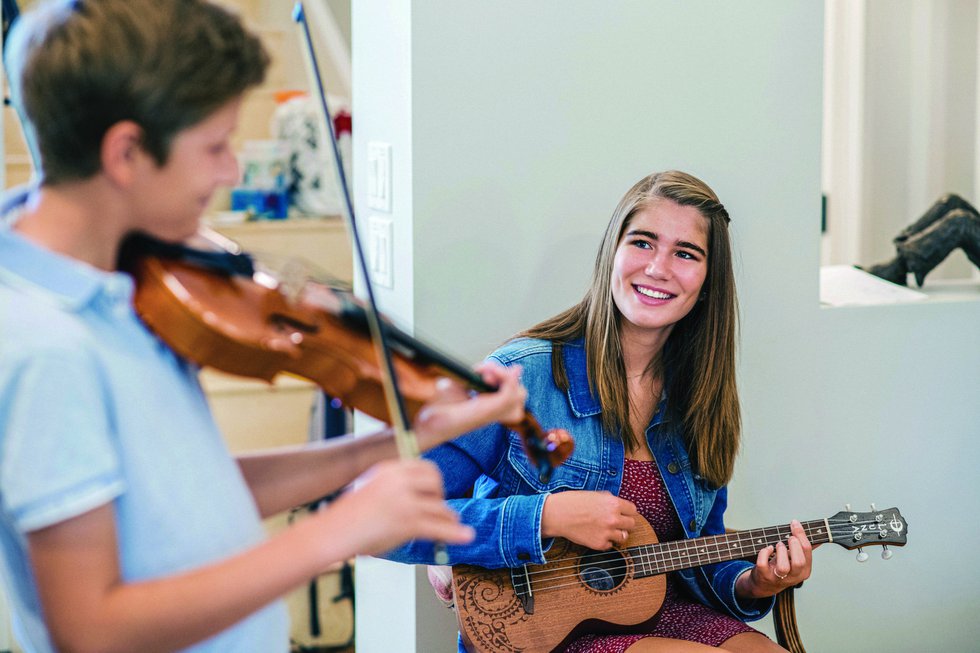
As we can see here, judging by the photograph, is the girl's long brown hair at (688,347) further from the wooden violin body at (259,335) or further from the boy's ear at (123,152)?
the boy's ear at (123,152)

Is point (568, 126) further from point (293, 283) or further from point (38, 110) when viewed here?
point (38, 110)

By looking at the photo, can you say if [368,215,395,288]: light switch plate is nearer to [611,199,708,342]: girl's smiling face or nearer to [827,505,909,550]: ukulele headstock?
[611,199,708,342]: girl's smiling face

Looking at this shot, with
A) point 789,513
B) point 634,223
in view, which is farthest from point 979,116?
point 634,223

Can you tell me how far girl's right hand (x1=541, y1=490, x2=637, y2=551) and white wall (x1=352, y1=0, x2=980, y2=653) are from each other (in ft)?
1.57

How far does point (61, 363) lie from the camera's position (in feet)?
2.30

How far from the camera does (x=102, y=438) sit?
0.71 m

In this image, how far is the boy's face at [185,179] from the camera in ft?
2.48

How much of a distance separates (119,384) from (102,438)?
0.05 metres

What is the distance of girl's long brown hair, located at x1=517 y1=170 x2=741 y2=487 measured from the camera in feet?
5.18

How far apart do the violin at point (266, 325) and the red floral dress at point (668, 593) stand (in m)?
0.62

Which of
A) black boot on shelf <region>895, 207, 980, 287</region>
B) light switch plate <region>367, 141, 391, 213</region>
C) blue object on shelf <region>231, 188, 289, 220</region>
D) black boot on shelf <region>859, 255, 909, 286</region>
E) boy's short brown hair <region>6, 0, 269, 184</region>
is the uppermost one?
boy's short brown hair <region>6, 0, 269, 184</region>

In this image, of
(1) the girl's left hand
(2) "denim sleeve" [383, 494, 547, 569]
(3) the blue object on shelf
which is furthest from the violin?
(3) the blue object on shelf

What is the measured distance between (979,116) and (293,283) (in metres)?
2.27

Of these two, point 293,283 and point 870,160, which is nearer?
point 293,283
